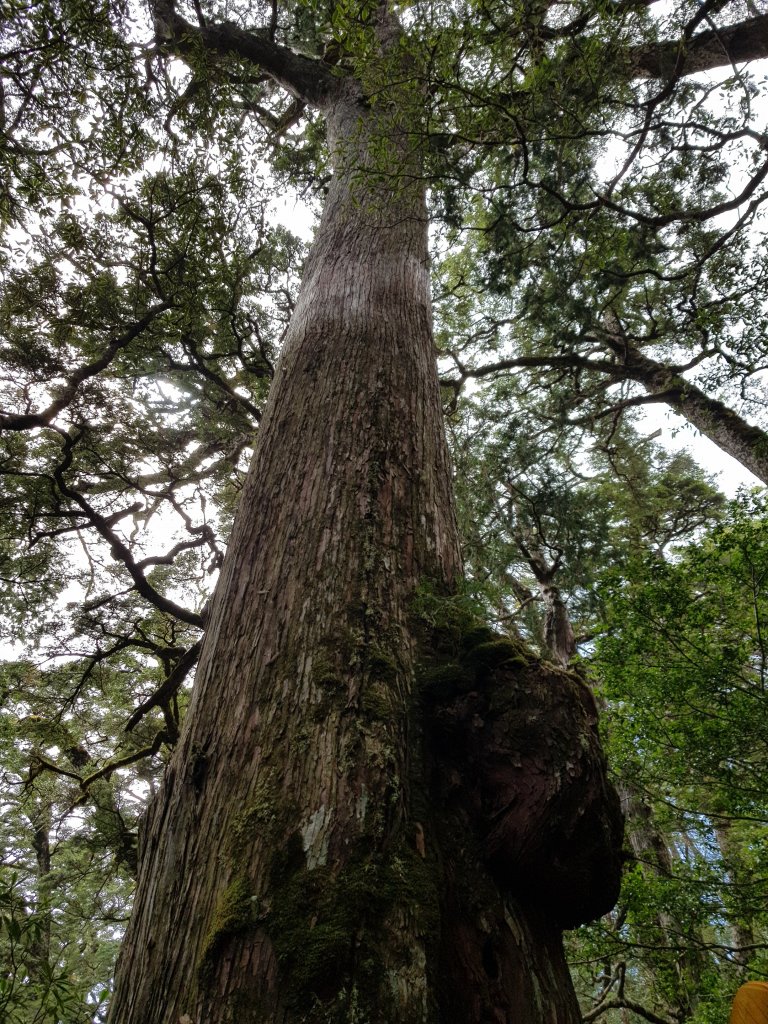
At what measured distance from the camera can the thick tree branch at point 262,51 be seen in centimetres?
581

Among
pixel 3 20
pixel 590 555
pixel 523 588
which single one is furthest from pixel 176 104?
pixel 523 588

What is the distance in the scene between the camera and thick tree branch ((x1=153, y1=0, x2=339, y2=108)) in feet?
19.1

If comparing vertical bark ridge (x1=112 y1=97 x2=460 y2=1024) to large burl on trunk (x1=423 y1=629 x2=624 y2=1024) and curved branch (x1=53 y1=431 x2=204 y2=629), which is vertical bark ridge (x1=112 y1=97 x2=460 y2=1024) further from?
curved branch (x1=53 y1=431 x2=204 y2=629)

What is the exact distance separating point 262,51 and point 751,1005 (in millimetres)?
8495

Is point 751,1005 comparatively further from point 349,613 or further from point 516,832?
point 349,613

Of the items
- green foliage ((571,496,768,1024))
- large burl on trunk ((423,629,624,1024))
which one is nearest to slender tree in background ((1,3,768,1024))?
large burl on trunk ((423,629,624,1024))

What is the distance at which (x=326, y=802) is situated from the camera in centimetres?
115

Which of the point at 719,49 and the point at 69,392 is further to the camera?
the point at 719,49

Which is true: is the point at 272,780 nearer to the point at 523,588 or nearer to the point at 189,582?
the point at 189,582

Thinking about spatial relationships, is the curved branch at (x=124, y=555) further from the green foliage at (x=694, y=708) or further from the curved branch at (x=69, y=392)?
the green foliage at (x=694, y=708)

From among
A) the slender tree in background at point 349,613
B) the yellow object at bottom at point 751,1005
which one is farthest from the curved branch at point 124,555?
the yellow object at bottom at point 751,1005

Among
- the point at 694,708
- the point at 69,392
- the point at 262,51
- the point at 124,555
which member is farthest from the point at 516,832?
the point at 262,51

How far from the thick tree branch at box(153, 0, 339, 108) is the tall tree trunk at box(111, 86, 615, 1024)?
18.9ft

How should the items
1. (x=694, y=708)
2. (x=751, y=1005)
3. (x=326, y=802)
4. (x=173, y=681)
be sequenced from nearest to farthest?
(x=751, y=1005), (x=326, y=802), (x=694, y=708), (x=173, y=681)
